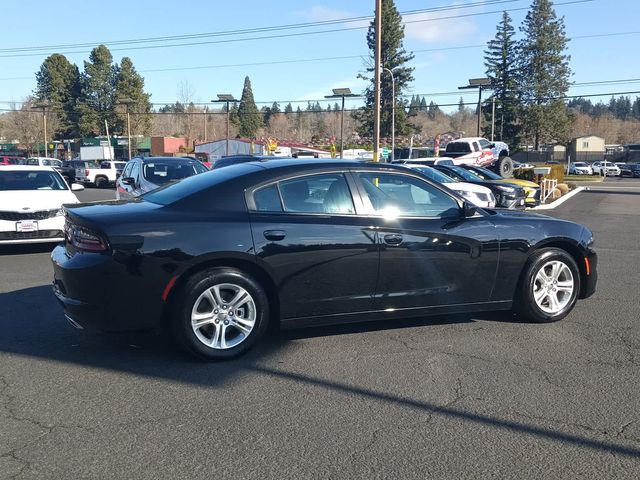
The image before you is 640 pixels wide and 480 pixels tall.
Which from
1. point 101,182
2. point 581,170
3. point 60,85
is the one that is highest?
point 60,85

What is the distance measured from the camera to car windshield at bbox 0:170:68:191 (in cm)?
1069

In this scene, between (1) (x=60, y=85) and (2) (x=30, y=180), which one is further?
(1) (x=60, y=85)

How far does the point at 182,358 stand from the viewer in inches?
192

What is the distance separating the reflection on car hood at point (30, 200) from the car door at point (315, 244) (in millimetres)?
6489

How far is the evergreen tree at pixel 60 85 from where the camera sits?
284 ft

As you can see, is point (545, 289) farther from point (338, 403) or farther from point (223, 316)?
point (223, 316)

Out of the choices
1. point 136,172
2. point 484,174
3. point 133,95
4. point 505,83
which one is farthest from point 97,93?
point 136,172

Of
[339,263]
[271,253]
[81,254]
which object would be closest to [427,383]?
[339,263]

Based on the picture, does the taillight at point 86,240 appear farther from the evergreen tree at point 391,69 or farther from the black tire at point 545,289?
the evergreen tree at point 391,69

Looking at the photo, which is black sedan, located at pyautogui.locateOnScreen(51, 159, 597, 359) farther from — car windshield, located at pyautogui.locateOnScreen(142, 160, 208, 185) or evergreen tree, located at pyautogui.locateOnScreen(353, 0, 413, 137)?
evergreen tree, located at pyautogui.locateOnScreen(353, 0, 413, 137)

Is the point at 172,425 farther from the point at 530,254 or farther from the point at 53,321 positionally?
the point at 530,254

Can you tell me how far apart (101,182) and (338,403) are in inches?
1309

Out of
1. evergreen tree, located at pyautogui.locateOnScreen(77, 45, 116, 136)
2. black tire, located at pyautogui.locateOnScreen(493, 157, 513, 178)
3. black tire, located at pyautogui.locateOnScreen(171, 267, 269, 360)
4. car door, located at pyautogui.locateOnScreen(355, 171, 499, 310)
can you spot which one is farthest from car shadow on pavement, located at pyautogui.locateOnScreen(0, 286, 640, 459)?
evergreen tree, located at pyautogui.locateOnScreen(77, 45, 116, 136)

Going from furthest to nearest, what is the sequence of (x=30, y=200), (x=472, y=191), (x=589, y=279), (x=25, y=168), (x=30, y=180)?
(x=472, y=191) → (x=25, y=168) → (x=30, y=180) → (x=30, y=200) → (x=589, y=279)
